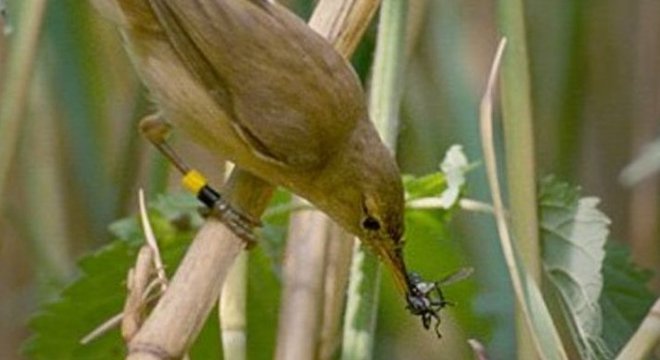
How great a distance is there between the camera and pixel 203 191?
1805 mm

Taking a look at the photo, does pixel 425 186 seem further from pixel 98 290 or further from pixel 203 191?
pixel 98 290

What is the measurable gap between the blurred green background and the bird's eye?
246mm

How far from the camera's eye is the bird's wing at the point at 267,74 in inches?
69.4

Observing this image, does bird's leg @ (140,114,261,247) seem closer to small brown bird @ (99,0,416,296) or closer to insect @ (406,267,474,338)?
small brown bird @ (99,0,416,296)

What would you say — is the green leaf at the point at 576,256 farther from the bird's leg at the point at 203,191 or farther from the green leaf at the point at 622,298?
the bird's leg at the point at 203,191

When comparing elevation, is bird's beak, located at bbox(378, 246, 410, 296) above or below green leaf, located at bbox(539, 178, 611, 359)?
below

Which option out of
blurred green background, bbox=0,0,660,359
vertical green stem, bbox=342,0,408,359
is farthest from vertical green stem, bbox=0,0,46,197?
vertical green stem, bbox=342,0,408,359

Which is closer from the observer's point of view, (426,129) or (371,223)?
(371,223)

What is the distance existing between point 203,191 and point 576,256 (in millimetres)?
394

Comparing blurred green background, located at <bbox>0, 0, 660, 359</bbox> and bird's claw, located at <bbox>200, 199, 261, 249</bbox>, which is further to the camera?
blurred green background, located at <bbox>0, 0, 660, 359</bbox>

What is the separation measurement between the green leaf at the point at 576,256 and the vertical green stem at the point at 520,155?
0.31 ft

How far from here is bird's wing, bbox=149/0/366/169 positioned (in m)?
1.76

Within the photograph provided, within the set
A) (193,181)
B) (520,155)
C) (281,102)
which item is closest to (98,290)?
(193,181)

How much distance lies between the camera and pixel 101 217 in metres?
2.30
